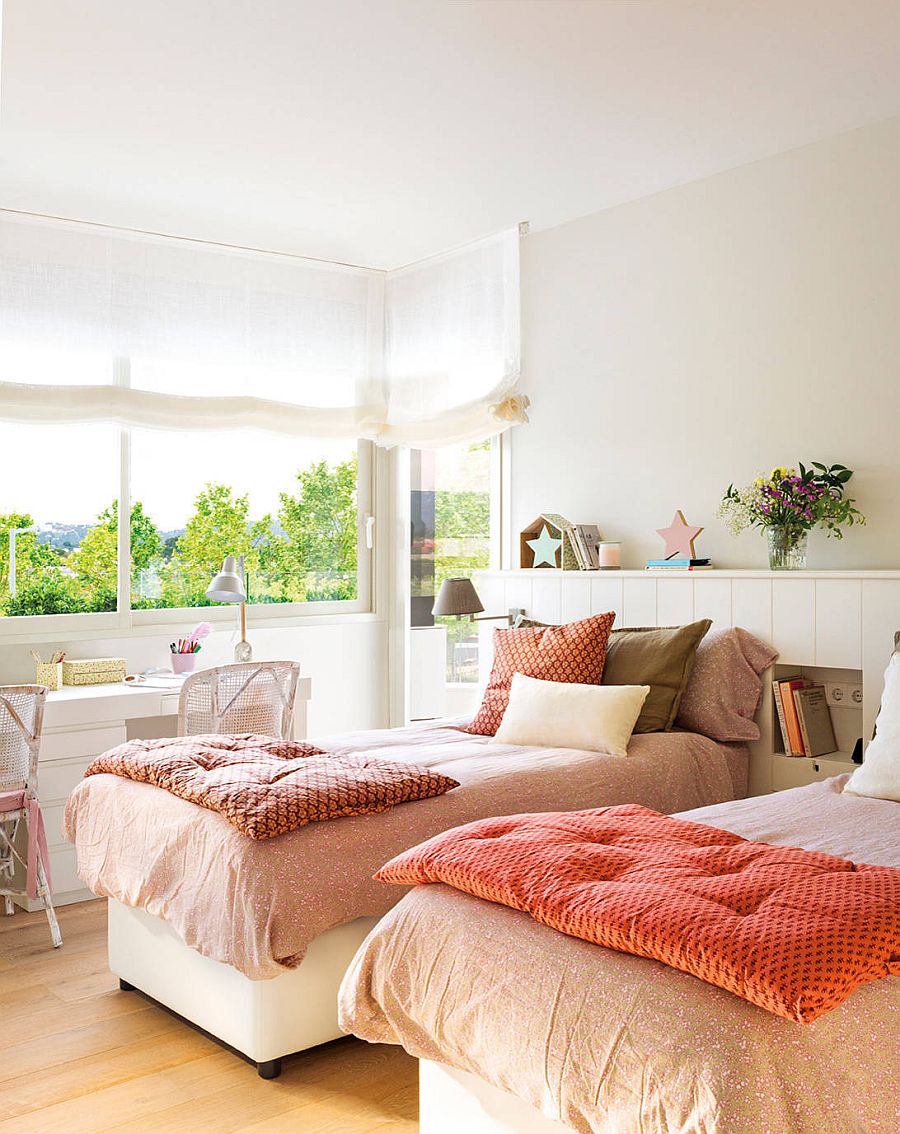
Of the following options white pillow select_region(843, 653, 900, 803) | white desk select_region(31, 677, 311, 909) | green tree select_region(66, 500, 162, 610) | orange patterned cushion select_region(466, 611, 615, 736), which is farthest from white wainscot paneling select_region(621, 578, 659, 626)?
green tree select_region(66, 500, 162, 610)

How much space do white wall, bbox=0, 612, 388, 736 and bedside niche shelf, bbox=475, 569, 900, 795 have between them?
1487mm

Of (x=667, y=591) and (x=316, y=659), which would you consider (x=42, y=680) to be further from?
(x=667, y=591)

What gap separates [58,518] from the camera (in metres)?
4.49

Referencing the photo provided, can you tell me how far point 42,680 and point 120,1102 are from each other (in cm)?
210

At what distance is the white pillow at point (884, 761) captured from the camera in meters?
2.75

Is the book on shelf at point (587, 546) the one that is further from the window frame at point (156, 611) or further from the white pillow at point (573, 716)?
the window frame at point (156, 611)

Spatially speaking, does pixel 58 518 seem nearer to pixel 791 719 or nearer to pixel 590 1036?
pixel 791 719

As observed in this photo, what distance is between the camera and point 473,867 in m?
2.02

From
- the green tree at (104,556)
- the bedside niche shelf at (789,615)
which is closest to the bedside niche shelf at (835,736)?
the bedside niche shelf at (789,615)

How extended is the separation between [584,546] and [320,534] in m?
1.53

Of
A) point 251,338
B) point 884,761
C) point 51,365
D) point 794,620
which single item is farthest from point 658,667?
point 51,365

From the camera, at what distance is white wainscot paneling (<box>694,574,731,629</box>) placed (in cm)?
383

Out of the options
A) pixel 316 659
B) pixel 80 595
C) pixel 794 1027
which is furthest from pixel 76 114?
pixel 794 1027

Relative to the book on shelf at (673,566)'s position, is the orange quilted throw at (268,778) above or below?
below
